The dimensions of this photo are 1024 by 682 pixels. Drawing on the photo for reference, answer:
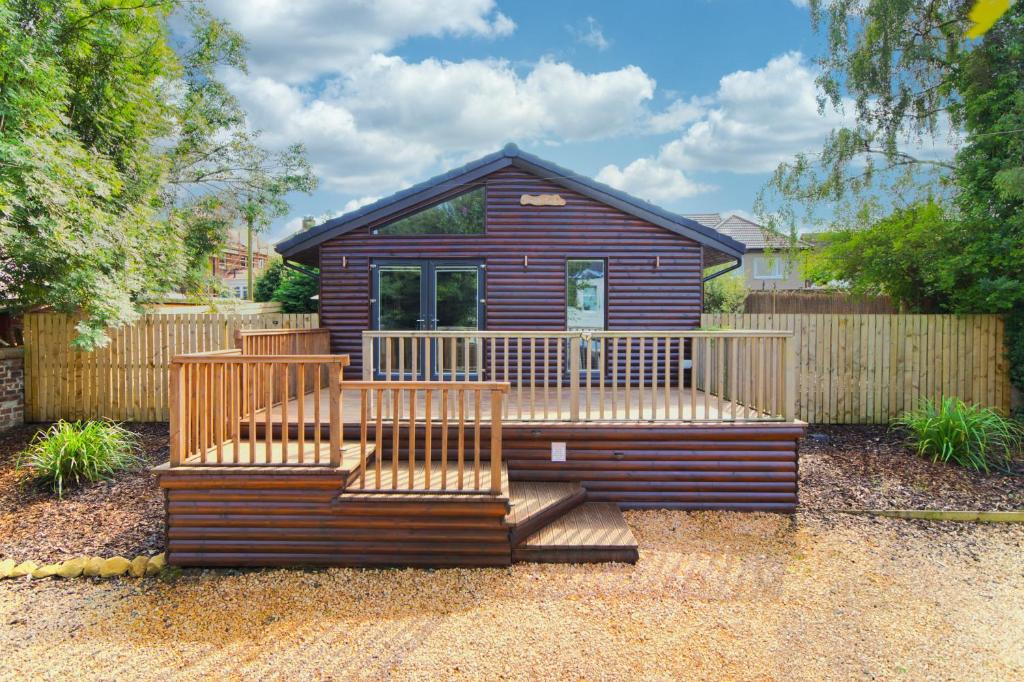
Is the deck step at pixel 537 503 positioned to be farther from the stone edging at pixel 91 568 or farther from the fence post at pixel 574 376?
the stone edging at pixel 91 568

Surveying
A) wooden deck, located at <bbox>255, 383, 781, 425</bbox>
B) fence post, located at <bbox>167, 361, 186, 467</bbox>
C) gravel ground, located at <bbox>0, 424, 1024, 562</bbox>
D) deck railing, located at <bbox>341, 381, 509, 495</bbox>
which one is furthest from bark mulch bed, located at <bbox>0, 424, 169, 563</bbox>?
deck railing, located at <bbox>341, 381, 509, 495</bbox>

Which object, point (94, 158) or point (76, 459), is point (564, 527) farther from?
point (94, 158)

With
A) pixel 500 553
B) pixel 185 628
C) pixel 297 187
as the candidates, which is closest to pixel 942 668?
pixel 500 553

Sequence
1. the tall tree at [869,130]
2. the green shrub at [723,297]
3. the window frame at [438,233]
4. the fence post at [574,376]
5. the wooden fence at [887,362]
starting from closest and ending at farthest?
the fence post at [574,376]
the wooden fence at [887,362]
the window frame at [438,233]
the tall tree at [869,130]
the green shrub at [723,297]

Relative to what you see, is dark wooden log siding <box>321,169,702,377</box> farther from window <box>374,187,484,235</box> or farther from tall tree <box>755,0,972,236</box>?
tall tree <box>755,0,972,236</box>

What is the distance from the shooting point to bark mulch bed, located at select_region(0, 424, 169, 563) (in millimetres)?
4680

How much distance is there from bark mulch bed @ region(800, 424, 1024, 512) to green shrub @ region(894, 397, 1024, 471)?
146 mm

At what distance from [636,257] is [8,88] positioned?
7748 millimetres

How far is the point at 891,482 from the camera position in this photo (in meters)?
6.07

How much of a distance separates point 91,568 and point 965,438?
842 cm

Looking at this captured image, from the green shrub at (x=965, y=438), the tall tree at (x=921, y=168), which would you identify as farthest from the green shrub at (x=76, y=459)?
the tall tree at (x=921, y=168)

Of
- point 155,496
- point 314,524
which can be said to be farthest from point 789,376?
point 155,496

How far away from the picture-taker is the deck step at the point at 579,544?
4383mm

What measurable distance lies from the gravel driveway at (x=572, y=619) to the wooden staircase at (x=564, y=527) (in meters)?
0.13
